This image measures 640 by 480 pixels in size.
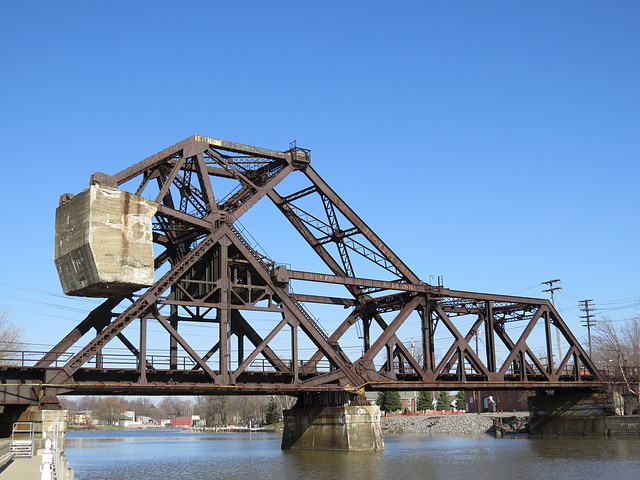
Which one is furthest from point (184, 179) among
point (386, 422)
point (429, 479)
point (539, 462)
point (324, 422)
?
point (386, 422)

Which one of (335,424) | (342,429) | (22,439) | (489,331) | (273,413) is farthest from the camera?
(273,413)

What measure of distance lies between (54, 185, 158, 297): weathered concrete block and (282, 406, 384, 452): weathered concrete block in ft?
52.4

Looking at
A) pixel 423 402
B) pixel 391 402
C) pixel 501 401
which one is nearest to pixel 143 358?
pixel 423 402

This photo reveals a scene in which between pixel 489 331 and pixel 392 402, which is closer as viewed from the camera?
pixel 489 331

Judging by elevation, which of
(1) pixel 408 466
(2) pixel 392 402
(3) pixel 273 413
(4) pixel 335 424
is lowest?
(3) pixel 273 413

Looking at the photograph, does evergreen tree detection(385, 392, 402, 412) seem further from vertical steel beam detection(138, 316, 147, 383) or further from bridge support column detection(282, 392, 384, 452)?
vertical steel beam detection(138, 316, 147, 383)

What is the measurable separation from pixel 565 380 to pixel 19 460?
5375 centimetres

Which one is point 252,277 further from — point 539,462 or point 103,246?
point 539,462

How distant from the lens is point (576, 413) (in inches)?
2672

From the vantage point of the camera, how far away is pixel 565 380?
69312mm

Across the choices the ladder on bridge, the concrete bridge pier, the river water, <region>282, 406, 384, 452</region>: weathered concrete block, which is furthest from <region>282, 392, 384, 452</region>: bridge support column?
the concrete bridge pier

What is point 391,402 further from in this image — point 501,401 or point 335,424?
point 335,424

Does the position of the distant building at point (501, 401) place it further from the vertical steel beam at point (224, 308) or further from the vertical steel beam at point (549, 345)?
the vertical steel beam at point (224, 308)

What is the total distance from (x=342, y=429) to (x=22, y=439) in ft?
64.9
